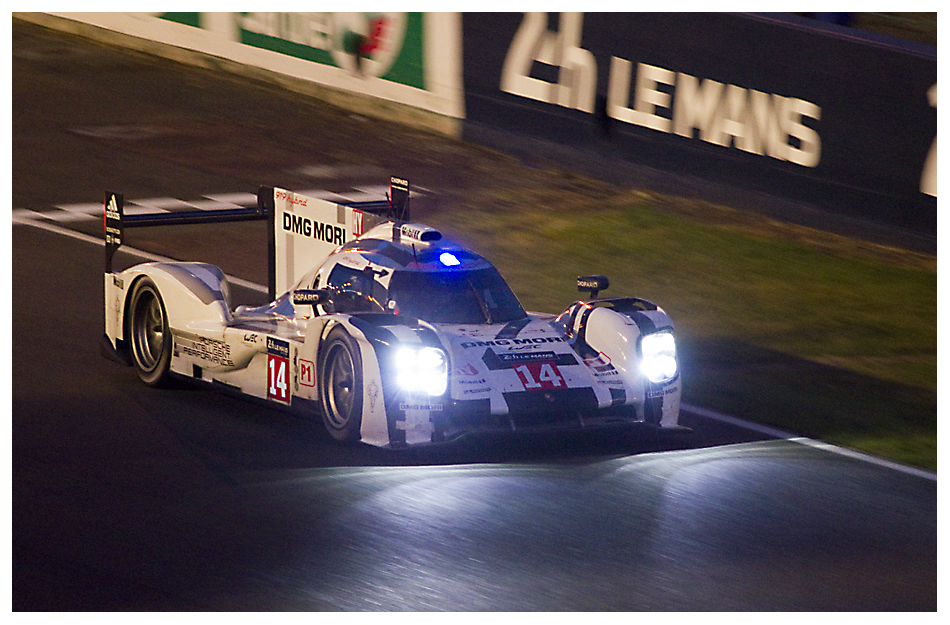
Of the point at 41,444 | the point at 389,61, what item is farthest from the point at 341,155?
the point at 41,444

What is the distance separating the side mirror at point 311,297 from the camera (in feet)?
31.6

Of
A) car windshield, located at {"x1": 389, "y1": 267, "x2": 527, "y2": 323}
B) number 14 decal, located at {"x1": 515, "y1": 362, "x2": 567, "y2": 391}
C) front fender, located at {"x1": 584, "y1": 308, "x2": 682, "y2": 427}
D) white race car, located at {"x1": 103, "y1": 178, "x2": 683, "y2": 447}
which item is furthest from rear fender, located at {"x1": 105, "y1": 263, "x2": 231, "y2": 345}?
front fender, located at {"x1": 584, "y1": 308, "x2": 682, "y2": 427}

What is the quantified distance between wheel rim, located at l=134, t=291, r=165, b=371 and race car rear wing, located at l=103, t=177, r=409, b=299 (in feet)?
1.89

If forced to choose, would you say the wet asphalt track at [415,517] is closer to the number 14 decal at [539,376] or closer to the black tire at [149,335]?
the black tire at [149,335]

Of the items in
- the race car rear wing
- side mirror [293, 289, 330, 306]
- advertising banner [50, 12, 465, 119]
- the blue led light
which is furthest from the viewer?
advertising banner [50, 12, 465, 119]

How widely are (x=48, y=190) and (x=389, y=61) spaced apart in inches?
195

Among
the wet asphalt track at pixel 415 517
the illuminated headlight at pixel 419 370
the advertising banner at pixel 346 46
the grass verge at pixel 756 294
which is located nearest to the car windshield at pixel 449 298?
the illuminated headlight at pixel 419 370

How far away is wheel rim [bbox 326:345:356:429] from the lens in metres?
9.04

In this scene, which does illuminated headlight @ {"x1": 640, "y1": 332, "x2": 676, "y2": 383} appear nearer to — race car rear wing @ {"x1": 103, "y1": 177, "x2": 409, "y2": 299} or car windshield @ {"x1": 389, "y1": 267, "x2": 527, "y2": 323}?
car windshield @ {"x1": 389, "y1": 267, "x2": 527, "y2": 323}

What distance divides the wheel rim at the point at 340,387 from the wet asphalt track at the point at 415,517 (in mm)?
190

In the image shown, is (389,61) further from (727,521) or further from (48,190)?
(727,521)

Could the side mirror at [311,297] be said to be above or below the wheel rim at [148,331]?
above

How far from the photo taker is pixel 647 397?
30.7 ft

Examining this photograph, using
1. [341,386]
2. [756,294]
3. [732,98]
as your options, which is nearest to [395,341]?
[341,386]
